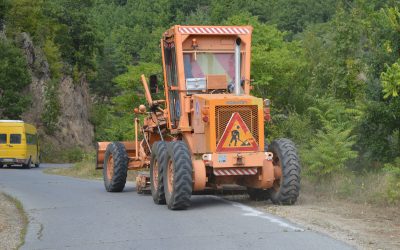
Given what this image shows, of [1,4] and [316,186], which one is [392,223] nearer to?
[316,186]

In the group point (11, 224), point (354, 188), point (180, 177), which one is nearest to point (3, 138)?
point (354, 188)

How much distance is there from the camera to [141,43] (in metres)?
95.1

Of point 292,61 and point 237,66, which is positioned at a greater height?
point 292,61

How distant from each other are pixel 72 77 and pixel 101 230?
61.4 metres

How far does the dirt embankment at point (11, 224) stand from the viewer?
10.7 metres

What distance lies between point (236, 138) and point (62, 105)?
52.5 meters

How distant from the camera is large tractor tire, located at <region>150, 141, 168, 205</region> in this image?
48.4ft

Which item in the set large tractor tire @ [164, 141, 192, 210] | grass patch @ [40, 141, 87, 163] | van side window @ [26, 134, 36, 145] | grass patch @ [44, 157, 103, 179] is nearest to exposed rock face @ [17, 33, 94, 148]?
grass patch @ [40, 141, 87, 163]

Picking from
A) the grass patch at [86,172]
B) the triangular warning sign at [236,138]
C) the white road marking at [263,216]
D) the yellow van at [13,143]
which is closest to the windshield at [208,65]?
the triangular warning sign at [236,138]

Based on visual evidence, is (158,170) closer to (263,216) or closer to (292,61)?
(263,216)

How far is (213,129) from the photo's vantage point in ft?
46.5

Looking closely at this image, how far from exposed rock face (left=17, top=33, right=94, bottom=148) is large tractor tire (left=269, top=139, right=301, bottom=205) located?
48.8 meters

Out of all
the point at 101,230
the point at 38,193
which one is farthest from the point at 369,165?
the point at 101,230

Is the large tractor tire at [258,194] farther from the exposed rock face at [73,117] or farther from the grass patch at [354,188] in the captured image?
the exposed rock face at [73,117]
